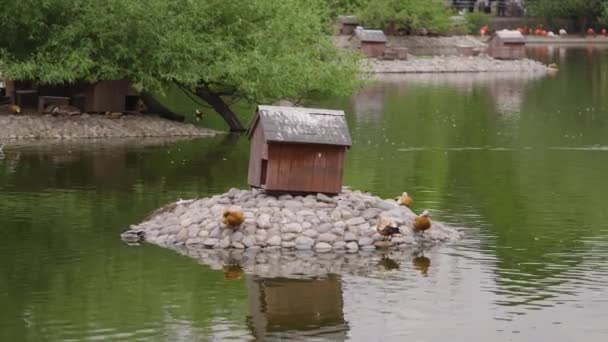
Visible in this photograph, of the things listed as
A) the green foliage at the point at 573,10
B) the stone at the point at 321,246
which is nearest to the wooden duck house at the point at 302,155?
the stone at the point at 321,246

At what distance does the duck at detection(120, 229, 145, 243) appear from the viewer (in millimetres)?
28578

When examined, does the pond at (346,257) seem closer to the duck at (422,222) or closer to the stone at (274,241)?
the duck at (422,222)

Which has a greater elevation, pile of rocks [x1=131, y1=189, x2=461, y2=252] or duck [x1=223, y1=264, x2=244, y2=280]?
pile of rocks [x1=131, y1=189, x2=461, y2=252]

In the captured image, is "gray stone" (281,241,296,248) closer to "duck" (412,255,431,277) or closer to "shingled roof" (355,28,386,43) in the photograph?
"duck" (412,255,431,277)

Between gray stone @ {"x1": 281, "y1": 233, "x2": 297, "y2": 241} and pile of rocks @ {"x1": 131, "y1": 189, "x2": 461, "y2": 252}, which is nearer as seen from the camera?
gray stone @ {"x1": 281, "y1": 233, "x2": 297, "y2": 241}

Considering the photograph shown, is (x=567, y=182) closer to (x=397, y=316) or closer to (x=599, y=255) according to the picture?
(x=599, y=255)

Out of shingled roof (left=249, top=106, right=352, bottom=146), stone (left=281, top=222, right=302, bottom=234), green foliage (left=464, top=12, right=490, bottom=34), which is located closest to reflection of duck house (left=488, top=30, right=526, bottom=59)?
green foliage (left=464, top=12, right=490, bottom=34)

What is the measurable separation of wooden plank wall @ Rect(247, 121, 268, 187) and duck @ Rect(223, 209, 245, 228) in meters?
2.09

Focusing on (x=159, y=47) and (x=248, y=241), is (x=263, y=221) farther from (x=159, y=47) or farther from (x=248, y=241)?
(x=159, y=47)

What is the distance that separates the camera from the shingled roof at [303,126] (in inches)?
1132

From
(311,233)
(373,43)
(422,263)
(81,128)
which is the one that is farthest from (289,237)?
(373,43)

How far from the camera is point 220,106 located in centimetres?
4938

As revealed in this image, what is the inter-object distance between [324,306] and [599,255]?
698cm

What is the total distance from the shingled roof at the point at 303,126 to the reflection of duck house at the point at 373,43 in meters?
62.1
